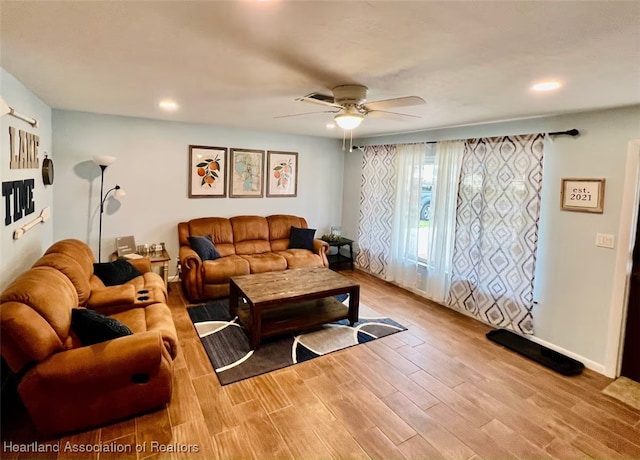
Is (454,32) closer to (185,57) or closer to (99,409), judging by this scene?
(185,57)

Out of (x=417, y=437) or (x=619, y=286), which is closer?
(x=417, y=437)

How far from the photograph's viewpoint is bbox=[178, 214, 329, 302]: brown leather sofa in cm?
435

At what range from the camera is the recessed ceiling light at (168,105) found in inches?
132

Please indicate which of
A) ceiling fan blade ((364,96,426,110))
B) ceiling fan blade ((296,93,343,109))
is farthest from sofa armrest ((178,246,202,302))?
ceiling fan blade ((364,96,426,110))

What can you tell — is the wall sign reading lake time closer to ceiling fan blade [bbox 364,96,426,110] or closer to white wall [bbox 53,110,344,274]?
ceiling fan blade [bbox 364,96,426,110]

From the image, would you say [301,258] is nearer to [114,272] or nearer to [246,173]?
[246,173]

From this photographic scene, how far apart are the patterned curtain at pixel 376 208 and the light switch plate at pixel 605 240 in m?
2.72

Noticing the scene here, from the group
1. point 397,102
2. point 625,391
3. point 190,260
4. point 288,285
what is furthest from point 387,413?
point 190,260

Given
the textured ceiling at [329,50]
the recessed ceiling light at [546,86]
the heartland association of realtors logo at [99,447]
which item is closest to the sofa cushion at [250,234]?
the textured ceiling at [329,50]

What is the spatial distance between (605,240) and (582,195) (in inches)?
17.8

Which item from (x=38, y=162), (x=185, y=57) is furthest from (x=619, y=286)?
(x=38, y=162)

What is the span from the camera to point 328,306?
4.02 metres

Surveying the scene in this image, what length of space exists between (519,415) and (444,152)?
3149 mm

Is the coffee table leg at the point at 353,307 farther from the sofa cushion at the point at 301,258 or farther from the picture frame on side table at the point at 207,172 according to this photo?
the picture frame on side table at the point at 207,172
